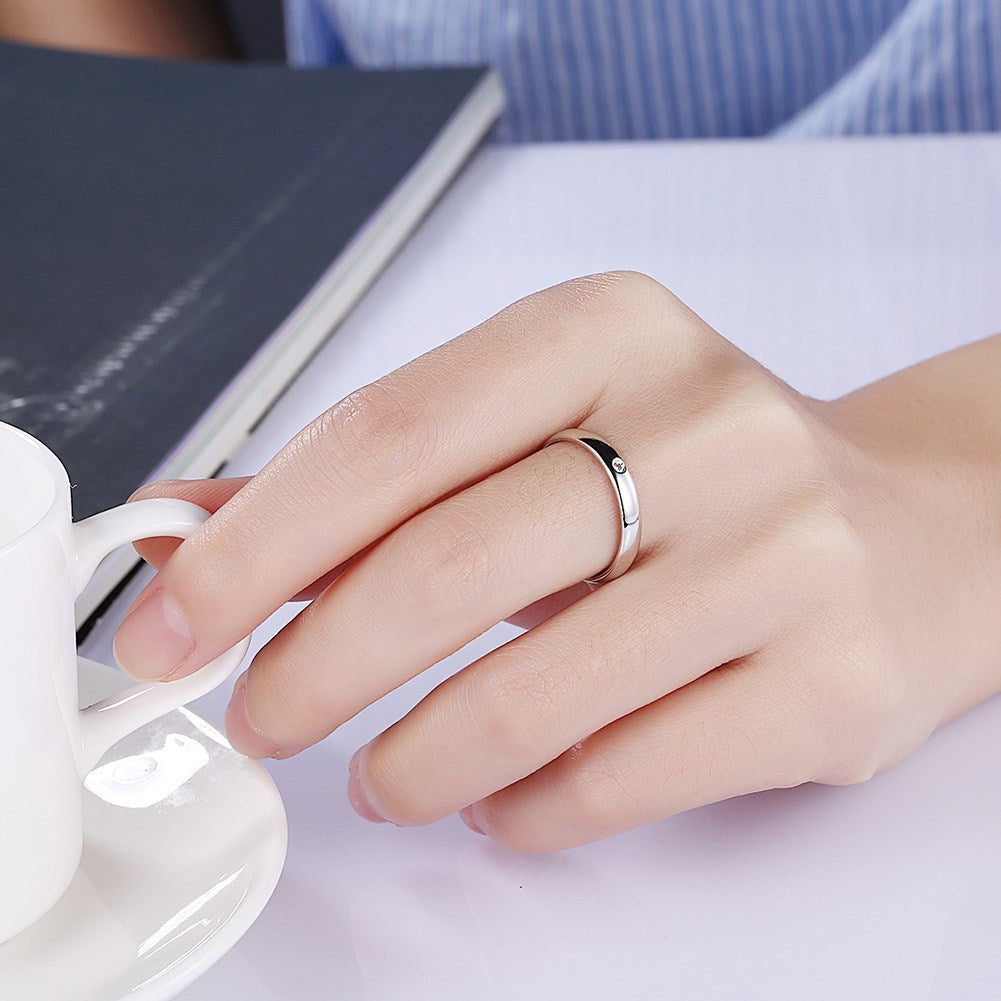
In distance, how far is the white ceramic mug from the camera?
291 mm

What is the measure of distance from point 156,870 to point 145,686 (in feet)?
0.15

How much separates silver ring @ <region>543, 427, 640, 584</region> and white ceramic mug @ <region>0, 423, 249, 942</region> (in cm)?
10

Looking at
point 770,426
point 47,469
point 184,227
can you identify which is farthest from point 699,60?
point 47,469

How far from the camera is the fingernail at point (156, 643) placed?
33 centimetres

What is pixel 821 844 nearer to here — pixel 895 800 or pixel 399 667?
pixel 895 800

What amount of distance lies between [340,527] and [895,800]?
181mm

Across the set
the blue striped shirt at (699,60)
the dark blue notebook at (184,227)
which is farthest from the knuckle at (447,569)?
the blue striped shirt at (699,60)

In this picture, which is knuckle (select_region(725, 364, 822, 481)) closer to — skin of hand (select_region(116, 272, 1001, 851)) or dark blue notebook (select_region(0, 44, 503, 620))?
skin of hand (select_region(116, 272, 1001, 851))

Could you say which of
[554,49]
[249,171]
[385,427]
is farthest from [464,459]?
[554,49]

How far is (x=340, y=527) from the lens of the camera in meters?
0.33

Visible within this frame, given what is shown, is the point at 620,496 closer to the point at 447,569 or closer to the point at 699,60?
the point at 447,569

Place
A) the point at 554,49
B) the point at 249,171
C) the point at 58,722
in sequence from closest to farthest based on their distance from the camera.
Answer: the point at 58,722, the point at 249,171, the point at 554,49

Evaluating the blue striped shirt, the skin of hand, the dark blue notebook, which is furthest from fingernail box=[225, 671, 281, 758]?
the blue striped shirt

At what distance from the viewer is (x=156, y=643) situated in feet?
1.09
